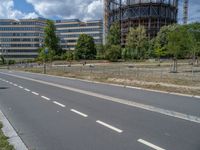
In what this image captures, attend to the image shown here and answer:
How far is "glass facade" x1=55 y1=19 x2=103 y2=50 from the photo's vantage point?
162 metres

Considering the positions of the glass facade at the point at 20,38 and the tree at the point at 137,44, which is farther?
the glass facade at the point at 20,38

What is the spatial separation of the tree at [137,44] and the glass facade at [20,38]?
74349mm

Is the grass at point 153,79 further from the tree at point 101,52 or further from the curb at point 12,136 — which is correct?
the tree at point 101,52

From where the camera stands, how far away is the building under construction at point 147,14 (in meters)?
114

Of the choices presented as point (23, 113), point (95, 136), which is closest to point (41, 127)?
point (95, 136)

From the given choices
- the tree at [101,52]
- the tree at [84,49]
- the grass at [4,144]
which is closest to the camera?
the grass at [4,144]

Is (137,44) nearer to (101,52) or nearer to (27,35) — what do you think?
(101,52)

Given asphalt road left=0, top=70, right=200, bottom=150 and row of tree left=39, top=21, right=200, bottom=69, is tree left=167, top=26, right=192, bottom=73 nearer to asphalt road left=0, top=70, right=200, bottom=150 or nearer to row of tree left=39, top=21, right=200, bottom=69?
asphalt road left=0, top=70, right=200, bottom=150

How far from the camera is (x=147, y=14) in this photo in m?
114

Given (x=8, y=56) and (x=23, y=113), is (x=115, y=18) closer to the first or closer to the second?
(x=8, y=56)

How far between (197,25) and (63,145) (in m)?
37.2

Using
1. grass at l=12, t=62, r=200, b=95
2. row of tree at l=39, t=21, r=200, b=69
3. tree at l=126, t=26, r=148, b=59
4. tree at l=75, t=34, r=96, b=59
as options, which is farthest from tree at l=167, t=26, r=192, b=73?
tree at l=75, t=34, r=96, b=59

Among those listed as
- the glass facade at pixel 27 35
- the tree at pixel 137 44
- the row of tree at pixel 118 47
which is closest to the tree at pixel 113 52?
the row of tree at pixel 118 47

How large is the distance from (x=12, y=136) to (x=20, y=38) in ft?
525
